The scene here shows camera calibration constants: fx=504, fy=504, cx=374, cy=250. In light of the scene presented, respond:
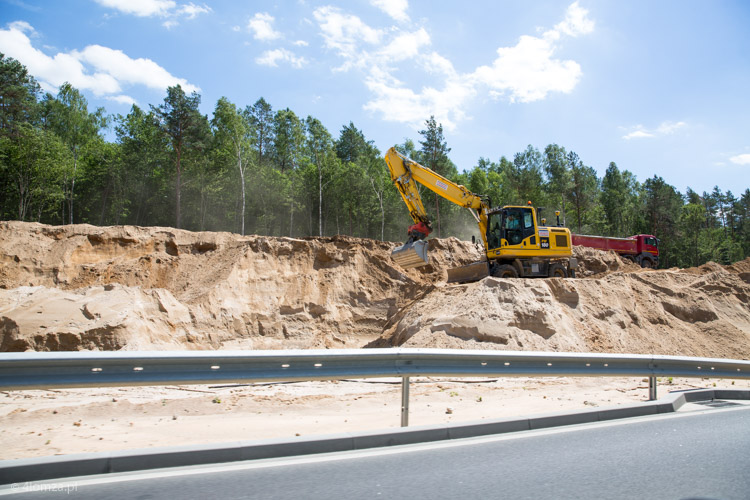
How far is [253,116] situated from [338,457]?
2127 inches

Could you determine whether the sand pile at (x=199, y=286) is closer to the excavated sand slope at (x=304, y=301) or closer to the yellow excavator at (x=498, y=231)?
the excavated sand slope at (x=304, y=301)

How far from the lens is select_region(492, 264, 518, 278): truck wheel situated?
1861 cm

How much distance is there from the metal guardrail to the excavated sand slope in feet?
22.7

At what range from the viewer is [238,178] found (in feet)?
147

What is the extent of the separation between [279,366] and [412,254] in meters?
11.8

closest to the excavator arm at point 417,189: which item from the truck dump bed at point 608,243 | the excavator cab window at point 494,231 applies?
the excavator cab window at point 494,231

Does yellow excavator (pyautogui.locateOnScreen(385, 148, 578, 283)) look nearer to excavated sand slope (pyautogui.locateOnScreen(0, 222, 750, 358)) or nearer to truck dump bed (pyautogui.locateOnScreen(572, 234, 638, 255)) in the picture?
excavated sand slope (pyautogui.locateOnScreen(0, 222, 750, 358))

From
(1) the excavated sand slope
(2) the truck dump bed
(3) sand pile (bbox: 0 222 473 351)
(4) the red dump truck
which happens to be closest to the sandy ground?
(1) the excavated sand slope

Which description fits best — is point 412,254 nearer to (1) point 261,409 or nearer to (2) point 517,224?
(2) point 517,224

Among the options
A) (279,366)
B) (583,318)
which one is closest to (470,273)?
(583,318)

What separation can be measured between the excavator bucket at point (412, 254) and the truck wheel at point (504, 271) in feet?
11.6

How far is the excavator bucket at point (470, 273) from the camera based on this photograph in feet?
60.6

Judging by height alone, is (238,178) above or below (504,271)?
above

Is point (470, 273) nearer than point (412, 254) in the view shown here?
No
